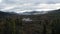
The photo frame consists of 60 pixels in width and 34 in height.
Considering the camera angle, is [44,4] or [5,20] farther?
[44,4]

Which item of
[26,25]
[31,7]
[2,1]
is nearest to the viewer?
[26,25]

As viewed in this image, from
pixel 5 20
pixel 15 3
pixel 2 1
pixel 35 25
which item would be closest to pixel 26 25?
pixel 35 25

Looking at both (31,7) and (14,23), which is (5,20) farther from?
(31,7)

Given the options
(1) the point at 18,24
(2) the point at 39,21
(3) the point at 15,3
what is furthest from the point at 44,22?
(3) the point at 15,3

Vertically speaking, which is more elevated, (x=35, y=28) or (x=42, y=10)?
(x=42, y=10)

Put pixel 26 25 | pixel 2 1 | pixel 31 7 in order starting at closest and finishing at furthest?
pixel 26 25, pixel 31 7, pixel 2 1

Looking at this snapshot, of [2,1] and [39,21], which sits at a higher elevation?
[2,1]

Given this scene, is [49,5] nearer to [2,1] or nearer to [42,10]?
[42,10]
